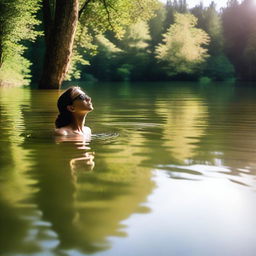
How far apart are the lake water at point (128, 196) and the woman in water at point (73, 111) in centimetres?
28

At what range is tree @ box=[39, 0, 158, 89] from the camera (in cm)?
2211

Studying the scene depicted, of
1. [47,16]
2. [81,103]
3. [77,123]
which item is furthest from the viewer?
[47,16]

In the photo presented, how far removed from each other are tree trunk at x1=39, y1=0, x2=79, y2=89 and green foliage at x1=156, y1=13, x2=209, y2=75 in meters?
56.7

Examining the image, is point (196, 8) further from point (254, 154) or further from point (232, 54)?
point (254, 154)

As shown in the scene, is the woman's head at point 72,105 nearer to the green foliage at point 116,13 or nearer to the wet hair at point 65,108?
the wet hair at point 65,108

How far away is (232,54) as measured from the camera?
295ft

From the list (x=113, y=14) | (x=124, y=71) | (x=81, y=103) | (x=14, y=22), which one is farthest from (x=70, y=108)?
(x=124, y=71)

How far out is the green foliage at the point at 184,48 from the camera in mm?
79312

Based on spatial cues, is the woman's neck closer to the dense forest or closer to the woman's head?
the woman's head

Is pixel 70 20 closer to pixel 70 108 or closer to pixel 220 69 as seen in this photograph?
pixel 70 108

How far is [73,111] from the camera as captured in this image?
23.5 feet

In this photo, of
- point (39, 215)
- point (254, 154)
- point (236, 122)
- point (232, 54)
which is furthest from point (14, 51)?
point (232, 54)

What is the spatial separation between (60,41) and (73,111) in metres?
15.8

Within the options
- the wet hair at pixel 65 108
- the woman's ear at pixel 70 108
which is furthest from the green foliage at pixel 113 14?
the woman's ear at pixel 70 108
